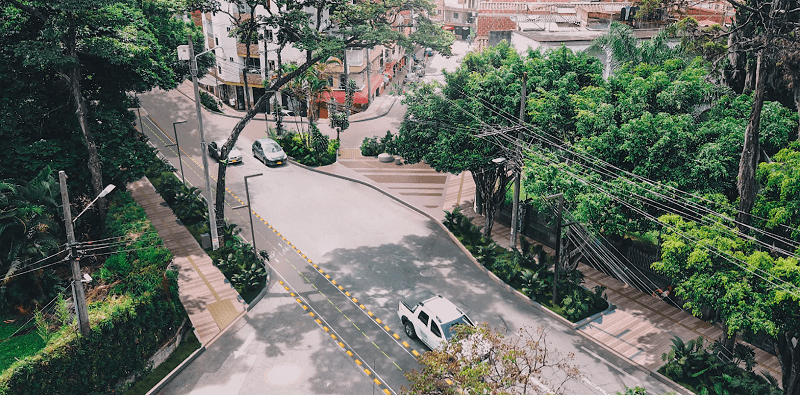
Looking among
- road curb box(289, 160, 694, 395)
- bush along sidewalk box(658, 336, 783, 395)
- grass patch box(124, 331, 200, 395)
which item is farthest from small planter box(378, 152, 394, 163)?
bush along sidewalk box(658, 336, 783, 395)

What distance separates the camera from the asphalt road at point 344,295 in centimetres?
2616

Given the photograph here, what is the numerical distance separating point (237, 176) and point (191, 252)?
12.6 meters

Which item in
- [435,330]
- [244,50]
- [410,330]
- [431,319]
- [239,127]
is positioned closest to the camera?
[435,330]

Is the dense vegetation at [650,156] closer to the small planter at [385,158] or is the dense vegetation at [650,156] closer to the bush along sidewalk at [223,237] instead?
the bush along sidewalk at [223,237]

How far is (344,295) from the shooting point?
3203cm

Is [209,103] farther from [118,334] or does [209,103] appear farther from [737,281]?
[737,281]

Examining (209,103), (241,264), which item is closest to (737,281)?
(241,264)

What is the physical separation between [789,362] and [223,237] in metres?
29.2

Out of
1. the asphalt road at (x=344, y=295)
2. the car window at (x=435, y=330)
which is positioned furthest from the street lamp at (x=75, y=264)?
the car window at (x=435, y=330)

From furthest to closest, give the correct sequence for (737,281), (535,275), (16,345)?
1. (535,275)
2. (16,345)
3. (737,281)

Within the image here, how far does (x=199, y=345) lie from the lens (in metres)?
27.9

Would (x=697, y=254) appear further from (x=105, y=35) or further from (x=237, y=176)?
(x=237, y=176)

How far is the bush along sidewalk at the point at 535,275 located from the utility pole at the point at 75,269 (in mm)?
20679

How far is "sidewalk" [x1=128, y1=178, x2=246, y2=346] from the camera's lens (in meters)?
29.6
